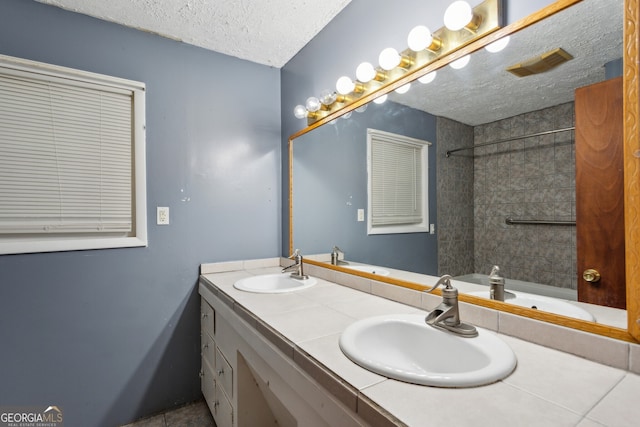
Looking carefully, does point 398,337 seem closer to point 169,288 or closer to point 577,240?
point 577,240

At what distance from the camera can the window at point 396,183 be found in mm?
1244

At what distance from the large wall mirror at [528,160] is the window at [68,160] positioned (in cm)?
145

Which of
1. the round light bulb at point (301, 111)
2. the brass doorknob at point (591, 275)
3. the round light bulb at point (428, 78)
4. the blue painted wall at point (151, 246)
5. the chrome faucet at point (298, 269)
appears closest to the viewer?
the brass doorknob at point (591, 275)

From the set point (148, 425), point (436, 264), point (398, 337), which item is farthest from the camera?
point (148, 425)

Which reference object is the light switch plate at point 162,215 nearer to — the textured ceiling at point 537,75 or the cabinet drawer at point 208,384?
the cabinet drawer at point 208,384

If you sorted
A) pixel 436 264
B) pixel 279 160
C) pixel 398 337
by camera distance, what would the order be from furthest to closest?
pixel 279 160 → pixel 436 264 → pixel 398 337

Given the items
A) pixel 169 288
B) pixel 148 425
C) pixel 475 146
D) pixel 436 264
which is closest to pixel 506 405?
pixel 436 264

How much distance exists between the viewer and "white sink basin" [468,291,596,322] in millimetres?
765

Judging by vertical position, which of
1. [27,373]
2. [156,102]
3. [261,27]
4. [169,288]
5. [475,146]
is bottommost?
[27,373]

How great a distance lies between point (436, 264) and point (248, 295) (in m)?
0.84

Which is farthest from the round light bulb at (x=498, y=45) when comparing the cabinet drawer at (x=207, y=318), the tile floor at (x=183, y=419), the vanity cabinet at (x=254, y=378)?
the tile floor at (x=183, y=419)

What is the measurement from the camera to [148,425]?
1.68m

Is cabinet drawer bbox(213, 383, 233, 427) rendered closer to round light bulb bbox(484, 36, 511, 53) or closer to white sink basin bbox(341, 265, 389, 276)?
white sink basin bbox(341, 265, 389, 276)

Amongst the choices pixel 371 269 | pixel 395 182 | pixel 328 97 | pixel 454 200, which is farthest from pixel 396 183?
pixel 328 97
